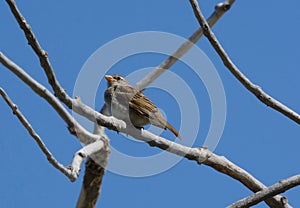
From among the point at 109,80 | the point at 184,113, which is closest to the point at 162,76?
the point at 184,113

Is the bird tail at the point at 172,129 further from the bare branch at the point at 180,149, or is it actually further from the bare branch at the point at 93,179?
the bare branch at the point at 93,179

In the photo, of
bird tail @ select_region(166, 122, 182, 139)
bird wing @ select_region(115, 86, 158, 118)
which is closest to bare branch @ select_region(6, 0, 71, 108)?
bird tail @ select_region(166, 122, 182, 139)

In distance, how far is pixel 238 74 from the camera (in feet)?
15.8

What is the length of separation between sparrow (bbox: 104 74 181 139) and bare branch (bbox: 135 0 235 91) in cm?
71

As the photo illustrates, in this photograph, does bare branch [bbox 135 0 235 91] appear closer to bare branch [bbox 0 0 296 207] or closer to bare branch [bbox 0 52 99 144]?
bare branch [bbox 0 0 296 207]

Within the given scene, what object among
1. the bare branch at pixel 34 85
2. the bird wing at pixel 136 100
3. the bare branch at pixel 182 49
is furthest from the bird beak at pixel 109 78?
the bare branch at pixel 34 85

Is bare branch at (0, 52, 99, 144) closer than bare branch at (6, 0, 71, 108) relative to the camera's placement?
Yes

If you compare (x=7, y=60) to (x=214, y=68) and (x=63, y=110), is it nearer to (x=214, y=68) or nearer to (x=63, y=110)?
(x=63, y=110)

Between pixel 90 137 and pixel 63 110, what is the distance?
87cm

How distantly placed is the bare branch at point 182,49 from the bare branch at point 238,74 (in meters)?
0.32

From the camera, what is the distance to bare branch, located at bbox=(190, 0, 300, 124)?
4.67 metres

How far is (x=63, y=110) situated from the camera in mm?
3639

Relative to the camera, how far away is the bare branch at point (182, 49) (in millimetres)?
4936

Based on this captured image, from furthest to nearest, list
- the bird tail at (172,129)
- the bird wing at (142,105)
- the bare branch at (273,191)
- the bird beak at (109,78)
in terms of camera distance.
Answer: the bird beak at (109,78) → the bird wing at (142,105) → the bird tail at (172,129) → the bare branch at (273,191)
